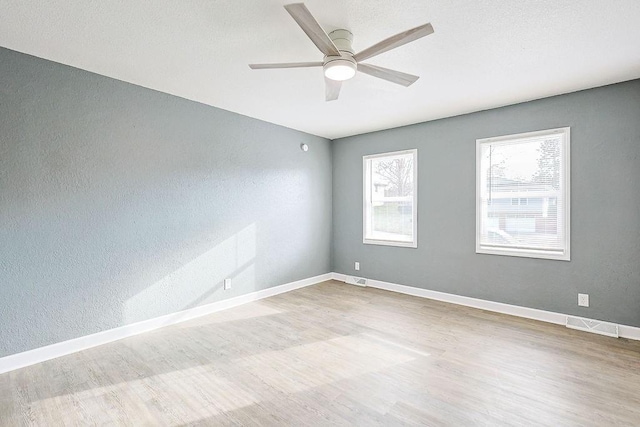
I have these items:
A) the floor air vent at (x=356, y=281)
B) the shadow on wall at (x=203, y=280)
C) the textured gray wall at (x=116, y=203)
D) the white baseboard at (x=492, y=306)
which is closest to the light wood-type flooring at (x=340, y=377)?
the white baseboard at (x=492, y=306)

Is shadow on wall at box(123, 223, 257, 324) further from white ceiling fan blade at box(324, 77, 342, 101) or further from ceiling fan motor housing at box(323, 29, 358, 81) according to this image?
ceiling fan motor housing at box(323, 29, 358, 81)

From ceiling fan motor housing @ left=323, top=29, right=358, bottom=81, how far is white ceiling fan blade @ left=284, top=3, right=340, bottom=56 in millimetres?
50

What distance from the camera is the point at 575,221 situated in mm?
3354

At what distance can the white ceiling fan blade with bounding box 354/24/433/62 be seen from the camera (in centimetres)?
180

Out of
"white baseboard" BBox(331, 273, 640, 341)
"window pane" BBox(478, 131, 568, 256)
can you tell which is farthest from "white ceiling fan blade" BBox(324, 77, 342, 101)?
"white baseboard" BBox(331, 273, 640, 341)

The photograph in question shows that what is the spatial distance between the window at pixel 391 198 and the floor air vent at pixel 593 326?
1961 mm

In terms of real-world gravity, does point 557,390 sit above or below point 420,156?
below

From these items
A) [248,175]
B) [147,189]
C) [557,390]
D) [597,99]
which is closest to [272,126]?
[248,175]

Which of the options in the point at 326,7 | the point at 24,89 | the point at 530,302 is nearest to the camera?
the point at 326,7

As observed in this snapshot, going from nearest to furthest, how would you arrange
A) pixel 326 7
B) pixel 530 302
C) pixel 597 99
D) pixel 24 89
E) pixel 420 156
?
1. pixel 326 7
2. pixel 24 89
3. pixel 597 99
4. pixel 530 302
5. pixel 420 156

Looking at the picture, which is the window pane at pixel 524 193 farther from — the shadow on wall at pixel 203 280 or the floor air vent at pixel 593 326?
the shadow on wall at pixel 203 280

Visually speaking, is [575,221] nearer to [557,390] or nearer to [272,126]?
[557,390]

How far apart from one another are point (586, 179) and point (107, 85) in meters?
5.05

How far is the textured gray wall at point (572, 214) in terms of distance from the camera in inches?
122
